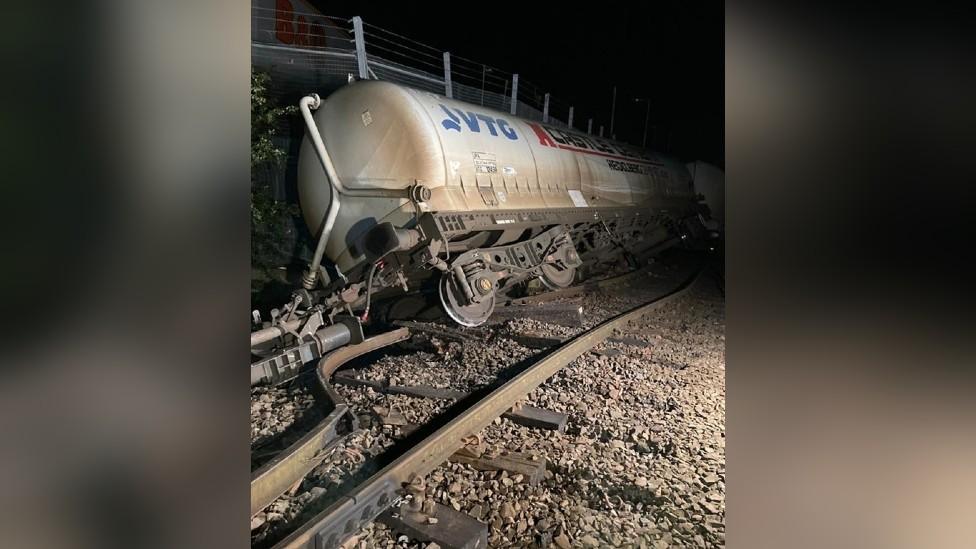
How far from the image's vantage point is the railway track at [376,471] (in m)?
2.43

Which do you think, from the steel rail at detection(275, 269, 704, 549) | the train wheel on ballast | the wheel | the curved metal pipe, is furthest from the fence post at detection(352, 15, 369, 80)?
the steel rail at detection(275, 269, 704, 549)

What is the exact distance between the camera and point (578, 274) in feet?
32.9

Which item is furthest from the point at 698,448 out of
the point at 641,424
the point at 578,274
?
the point at 578,274

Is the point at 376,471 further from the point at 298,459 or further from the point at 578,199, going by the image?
the point at 578,199

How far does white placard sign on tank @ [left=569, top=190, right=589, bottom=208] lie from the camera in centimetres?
888

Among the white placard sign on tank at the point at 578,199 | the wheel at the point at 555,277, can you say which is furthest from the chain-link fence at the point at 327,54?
the wheel at the point at 555,277

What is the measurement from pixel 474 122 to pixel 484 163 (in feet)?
1.77

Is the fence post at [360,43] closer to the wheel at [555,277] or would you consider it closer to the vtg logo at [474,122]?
the vtg logo at [474,122]

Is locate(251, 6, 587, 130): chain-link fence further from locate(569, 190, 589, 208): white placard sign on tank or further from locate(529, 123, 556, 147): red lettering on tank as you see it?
locate(569, 190, 589, 208): white placard sign on tank

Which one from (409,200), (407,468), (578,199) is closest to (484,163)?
(409,200)

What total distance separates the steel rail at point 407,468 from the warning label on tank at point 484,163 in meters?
2.53

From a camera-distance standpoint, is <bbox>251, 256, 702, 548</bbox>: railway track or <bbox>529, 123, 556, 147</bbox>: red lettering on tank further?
<bbox>529, 123, 556, 147</bbox>: red lettering on tank
